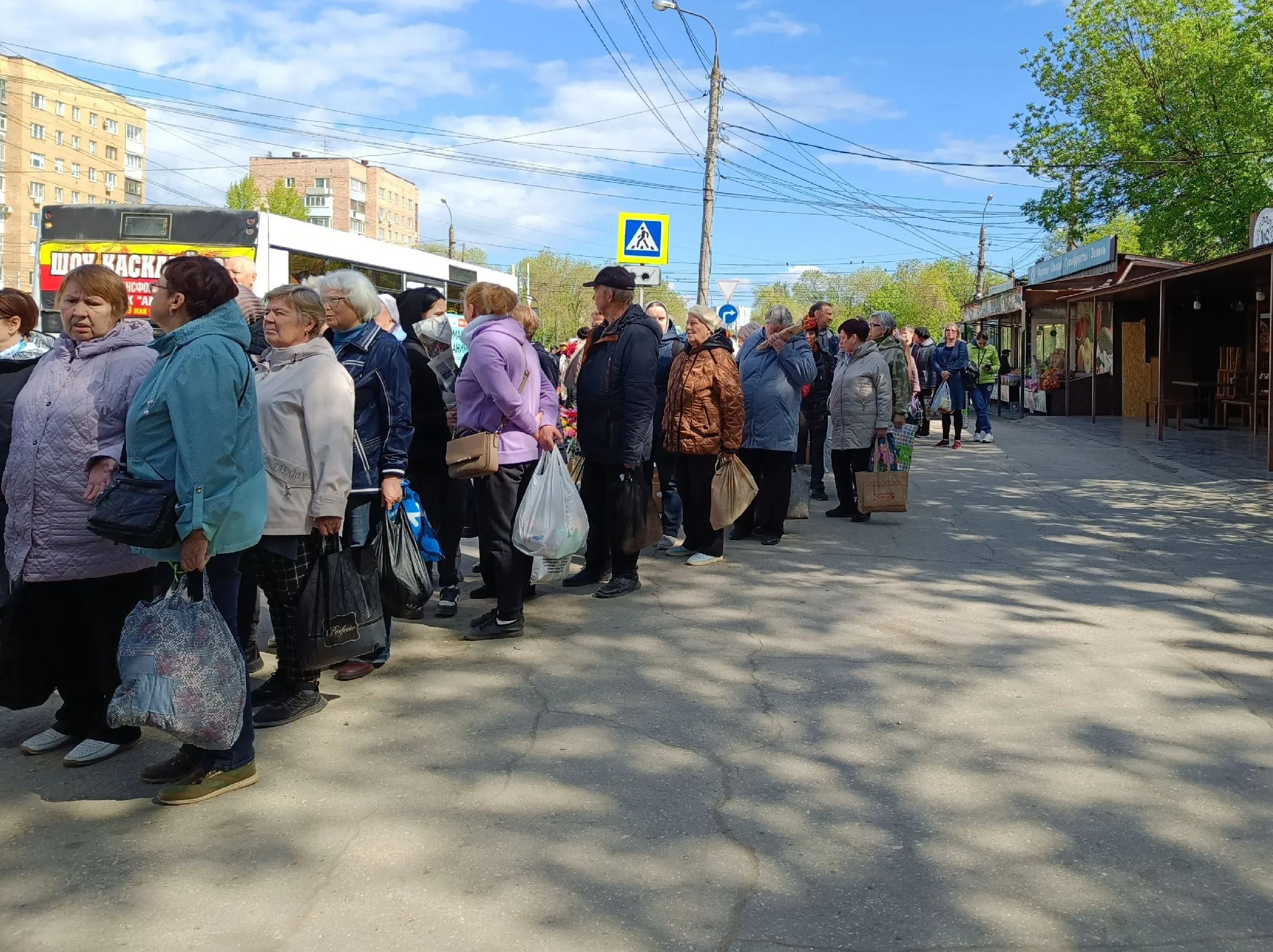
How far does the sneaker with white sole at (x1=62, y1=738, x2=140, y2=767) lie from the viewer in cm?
432

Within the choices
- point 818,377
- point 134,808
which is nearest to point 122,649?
point 134,808

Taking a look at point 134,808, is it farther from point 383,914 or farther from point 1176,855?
point 1176,855

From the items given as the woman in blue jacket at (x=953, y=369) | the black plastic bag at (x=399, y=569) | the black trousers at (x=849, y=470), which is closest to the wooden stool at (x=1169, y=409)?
the woman in blue jacket at (x=953, y=369)

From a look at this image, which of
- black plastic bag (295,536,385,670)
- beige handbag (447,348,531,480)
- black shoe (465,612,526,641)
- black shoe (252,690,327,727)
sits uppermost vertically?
beige handbag (447,348,531,480)

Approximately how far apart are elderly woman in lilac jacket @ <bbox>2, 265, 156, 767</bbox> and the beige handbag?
1862mm

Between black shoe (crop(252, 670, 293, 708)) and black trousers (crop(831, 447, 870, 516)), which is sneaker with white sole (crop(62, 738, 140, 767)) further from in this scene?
black trousers (crop(831, 447, 870, 516))

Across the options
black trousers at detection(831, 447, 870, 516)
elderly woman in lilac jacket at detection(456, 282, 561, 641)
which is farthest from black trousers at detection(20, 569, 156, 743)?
black trousers at detection(831, 447, 870, 516)

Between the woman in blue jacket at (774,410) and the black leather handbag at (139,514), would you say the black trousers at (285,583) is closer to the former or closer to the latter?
the black leather handbag at (139,514)

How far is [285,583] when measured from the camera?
4668 mm

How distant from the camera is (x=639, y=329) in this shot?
6.77 meters

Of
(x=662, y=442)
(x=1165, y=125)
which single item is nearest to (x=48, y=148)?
(x=1165, y=125)

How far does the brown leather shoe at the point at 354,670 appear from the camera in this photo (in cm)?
539

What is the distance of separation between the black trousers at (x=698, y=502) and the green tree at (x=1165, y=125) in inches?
1157

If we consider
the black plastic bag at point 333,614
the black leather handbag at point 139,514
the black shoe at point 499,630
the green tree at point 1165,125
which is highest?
the green tree at point 1165,125
